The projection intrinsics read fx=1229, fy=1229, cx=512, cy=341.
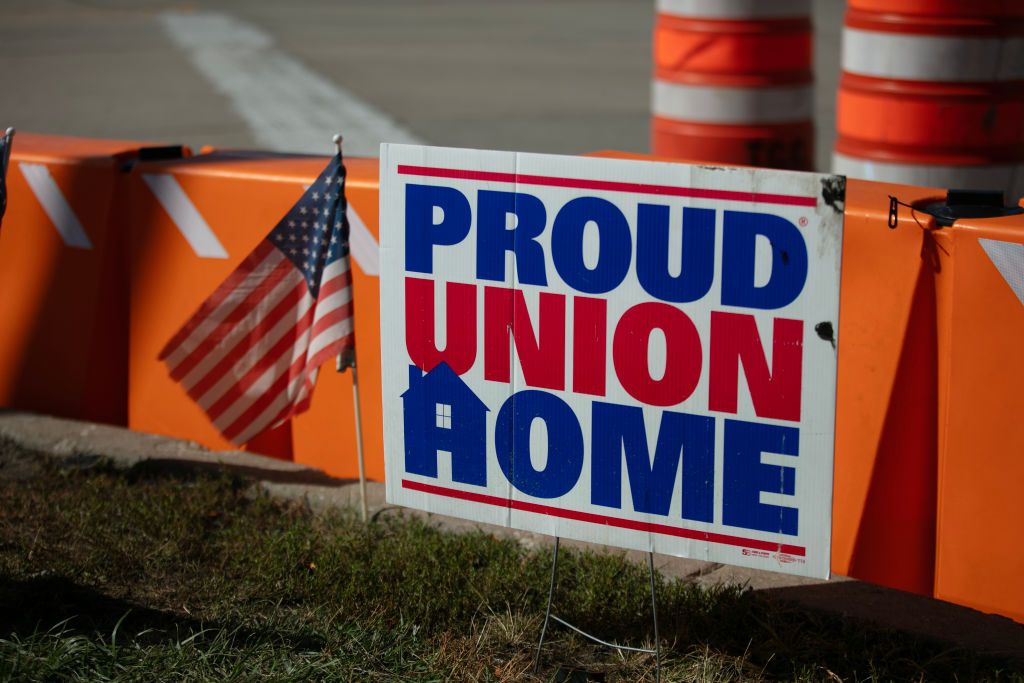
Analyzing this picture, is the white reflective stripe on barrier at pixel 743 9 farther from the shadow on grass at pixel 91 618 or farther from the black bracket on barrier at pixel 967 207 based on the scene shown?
the shadow on grass at pixel 91 618

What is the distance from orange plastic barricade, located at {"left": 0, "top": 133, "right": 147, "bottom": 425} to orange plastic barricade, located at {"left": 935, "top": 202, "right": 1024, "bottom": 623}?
3250 mm

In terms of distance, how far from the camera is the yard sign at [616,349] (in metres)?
2.92

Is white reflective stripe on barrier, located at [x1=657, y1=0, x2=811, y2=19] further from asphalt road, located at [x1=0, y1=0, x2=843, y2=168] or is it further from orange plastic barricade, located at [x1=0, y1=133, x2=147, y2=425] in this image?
orange plastic barricade, located at [x1=0, y1=133, x2=147, y2=425]

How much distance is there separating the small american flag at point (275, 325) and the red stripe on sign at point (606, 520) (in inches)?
36.4

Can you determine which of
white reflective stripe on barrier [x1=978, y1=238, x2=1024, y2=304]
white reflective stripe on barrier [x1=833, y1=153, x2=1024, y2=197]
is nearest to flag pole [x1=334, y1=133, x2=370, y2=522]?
white reflective stripe on barrier [x1=978, y1=238, x2=1024, y2=304]

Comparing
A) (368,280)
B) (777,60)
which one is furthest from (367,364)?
(777,60)

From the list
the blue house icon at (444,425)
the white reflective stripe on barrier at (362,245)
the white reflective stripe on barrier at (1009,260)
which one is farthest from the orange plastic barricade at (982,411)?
the white reflective stripe on barrier at (362,245)

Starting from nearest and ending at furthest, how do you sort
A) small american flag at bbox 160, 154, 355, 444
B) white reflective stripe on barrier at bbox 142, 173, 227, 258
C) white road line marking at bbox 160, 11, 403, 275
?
small american flag at bbox 160, 154, 355, 444, white reflective stripe on barrier at bbox 142, 173, 227, 258, white road line marking at bbox 160, 11, 403, 275

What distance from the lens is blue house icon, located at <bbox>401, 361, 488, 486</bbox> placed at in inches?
130

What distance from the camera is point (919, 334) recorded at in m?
3.48

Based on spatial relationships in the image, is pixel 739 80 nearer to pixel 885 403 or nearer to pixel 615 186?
pixel 885 403

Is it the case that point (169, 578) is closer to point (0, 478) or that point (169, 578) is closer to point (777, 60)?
point (0, 478)

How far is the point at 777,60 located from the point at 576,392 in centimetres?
419

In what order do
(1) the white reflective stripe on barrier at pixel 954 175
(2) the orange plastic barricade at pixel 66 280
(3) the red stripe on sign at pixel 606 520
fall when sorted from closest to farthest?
(3) the red stripe on sign at pixel 606 520, (2) the orange plastic barricade at pixel 66 280, (1) the white reflective stripe on barrier at pixel 954 175
